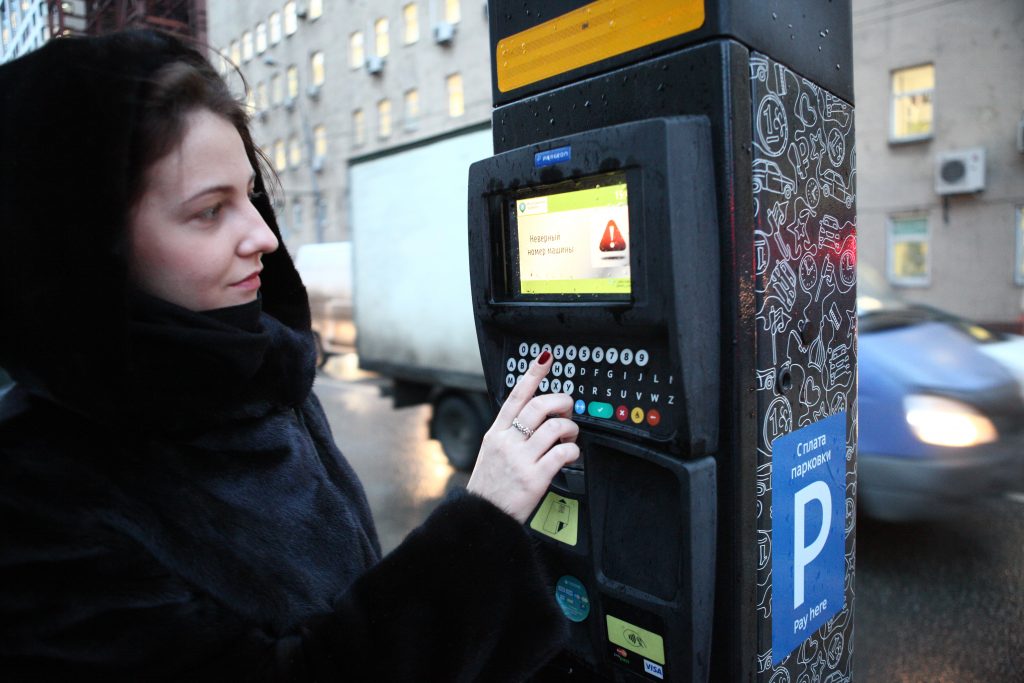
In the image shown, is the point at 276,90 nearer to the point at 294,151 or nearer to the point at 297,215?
the point at 294,151

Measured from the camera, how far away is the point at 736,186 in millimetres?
1185

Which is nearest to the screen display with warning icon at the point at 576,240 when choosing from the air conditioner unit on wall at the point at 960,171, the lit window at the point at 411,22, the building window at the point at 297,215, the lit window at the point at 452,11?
the lit window at the point at 411,22

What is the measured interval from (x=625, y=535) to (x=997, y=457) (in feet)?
9.58

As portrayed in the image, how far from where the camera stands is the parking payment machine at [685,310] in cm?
119

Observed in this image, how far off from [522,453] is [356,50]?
5.46m

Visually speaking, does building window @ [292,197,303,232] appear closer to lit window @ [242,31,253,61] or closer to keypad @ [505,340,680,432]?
lit window @ [242,31,253,61]

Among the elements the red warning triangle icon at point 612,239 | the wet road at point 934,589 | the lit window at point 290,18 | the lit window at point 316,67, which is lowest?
the wet road at point 934,589

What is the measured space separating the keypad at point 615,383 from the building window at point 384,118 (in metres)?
7.39

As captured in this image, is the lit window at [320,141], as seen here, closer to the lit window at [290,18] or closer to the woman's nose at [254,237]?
the lit window at [290,18]

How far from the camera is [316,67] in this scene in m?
5.00

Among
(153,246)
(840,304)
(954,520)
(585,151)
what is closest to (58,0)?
(153,246)

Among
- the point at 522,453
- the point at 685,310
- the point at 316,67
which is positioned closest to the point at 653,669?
the point at 522,453

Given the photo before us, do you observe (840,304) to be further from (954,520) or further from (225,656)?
(954,520)

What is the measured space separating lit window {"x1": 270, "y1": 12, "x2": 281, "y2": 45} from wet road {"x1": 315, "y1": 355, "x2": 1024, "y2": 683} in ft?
9.17
